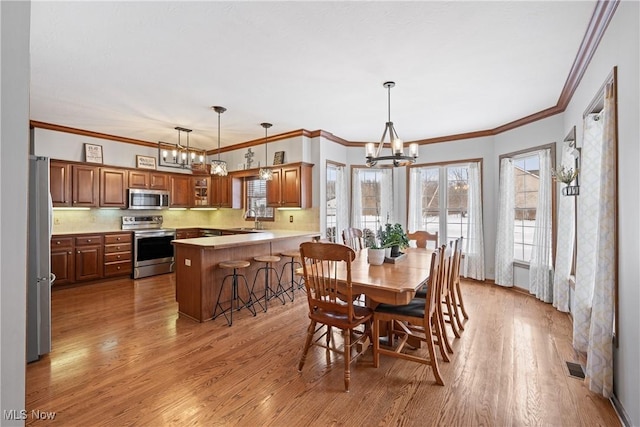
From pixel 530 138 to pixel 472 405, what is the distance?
408 centimetres

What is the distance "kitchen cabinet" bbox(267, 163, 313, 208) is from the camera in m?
5.39

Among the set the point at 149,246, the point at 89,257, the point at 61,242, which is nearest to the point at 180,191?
the point at 149,246

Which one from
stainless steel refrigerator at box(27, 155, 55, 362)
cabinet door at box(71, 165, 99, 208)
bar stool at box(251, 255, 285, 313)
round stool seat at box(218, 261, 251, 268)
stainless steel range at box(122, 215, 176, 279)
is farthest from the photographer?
stainless steel range at box(122, 215, 176, 279)

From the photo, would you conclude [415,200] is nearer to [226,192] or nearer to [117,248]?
[226,192]

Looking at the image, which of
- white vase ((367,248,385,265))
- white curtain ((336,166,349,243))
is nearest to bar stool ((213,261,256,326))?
white vase ((367,248,385,265))

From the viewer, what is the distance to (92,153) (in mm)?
5445

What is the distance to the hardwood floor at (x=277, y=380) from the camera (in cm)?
196

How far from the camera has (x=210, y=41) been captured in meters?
2.56

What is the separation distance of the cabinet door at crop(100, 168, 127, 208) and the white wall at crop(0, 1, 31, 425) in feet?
17.6

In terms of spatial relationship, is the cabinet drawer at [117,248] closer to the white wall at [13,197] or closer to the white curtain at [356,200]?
the white curtain at [356,200]

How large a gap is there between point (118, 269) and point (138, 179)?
1764mm

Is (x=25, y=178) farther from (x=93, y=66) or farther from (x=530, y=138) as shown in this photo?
(x=530, y=138)

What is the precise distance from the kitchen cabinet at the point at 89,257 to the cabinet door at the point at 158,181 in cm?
144

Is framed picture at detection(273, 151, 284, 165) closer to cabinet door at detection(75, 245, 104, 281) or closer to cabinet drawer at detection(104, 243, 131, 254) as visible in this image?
cabinet drawer at detection(104, 243, 131, 254)
